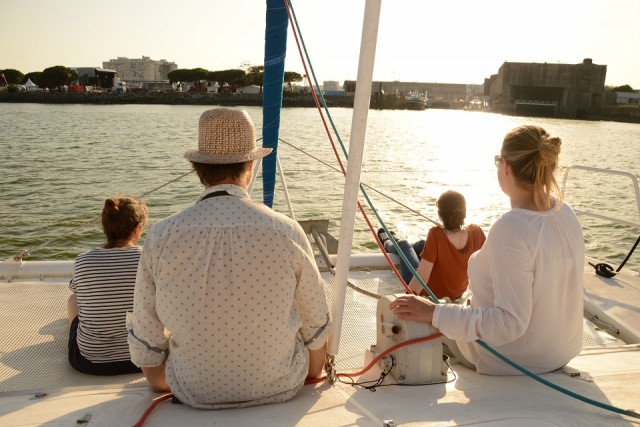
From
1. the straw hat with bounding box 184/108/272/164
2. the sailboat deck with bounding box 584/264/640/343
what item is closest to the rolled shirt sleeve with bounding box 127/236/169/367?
the straw hat with bounding box 184/108/272/164

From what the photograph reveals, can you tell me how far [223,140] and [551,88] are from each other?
84143mm

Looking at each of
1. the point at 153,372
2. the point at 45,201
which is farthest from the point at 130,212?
the point at 45,201

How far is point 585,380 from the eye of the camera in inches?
91.1

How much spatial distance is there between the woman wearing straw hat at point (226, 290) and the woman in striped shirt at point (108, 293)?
0.81 meters

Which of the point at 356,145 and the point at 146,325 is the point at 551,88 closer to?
the point at 356,145

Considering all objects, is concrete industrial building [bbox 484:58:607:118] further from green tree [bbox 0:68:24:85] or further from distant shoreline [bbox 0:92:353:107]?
green tree [bbox 0:68:24:85]

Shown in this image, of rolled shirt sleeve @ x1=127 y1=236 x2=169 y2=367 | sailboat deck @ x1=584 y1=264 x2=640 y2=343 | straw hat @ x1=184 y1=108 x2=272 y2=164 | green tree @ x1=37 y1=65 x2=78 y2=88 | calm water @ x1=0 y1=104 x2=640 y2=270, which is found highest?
green tree @ x1=37 y1=65 x2=78 y2=88

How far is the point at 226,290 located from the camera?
1.89 metres

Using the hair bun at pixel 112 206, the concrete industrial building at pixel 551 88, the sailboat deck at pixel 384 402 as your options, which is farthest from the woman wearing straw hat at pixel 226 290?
the concrete industrial building at pixel 551 88

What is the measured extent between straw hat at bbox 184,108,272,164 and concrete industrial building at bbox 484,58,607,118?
8112cm

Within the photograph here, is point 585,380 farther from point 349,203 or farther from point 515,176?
point 349,203

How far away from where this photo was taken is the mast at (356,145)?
2146mm

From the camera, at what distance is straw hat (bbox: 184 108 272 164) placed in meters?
1.98

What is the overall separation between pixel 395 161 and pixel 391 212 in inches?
513
